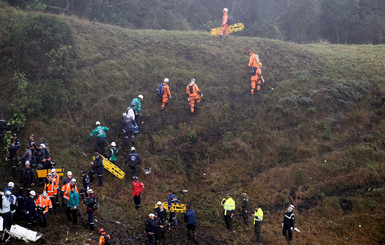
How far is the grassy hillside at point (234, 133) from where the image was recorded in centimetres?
1662

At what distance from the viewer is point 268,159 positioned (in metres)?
20.9

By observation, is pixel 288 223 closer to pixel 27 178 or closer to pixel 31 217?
pixel 31 217

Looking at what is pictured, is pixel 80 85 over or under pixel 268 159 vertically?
over

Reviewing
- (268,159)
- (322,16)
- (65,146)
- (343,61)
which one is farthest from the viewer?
(322,16)

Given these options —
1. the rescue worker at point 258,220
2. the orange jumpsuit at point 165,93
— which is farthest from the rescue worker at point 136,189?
the orange jumpsuit at point 165,93

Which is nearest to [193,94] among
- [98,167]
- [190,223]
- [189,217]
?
[98,167]

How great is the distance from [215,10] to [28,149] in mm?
34151

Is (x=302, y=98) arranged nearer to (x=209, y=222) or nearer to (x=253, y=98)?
(x=253, y=98)

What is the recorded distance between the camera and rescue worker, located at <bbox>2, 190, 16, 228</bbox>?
13.2m

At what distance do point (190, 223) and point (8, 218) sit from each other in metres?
7.02

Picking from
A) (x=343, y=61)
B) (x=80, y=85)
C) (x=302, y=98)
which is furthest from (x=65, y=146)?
(x=343, y=61)

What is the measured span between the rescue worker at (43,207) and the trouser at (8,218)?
3.12 feet

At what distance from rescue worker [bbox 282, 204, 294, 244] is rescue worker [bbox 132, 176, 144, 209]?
645cm

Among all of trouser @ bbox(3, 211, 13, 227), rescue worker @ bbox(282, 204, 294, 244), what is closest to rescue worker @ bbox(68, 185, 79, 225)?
trouser @ bbox(3, 211, 13, 227)
